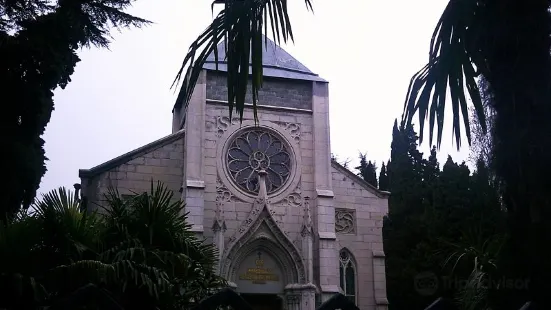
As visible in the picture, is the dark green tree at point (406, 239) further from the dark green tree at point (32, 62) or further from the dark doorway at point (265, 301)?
the dark green tree at point (32, 62)

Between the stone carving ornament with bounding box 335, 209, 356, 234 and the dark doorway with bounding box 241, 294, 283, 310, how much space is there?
328 centimetres

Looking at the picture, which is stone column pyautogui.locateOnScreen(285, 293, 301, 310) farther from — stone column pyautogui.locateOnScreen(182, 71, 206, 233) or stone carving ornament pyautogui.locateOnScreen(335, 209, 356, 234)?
stone column pyautogui.locateOnScreen(182, 71, 206, 233)

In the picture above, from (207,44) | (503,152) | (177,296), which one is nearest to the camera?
(503,152)

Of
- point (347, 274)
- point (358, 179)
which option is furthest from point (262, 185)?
point (347, 274)

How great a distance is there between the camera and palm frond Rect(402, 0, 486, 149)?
458 centimetres

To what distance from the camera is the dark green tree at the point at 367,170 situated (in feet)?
149

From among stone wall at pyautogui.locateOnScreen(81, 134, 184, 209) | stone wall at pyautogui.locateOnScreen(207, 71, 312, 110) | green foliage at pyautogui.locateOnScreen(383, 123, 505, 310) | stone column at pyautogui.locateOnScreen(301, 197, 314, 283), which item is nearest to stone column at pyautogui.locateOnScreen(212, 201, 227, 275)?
stone wall at pyautogui.locateOnScreen(81, 134, 184, 209)

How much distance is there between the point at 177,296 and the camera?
820cm

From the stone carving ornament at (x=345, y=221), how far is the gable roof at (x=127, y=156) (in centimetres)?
625

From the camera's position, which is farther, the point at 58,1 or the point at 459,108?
the point at 58,1

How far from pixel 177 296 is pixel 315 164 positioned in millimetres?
12947

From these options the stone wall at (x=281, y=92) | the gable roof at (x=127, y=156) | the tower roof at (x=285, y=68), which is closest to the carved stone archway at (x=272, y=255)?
the gable roof at (x=127, y=156)

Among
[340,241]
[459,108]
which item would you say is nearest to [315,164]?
[340,241]

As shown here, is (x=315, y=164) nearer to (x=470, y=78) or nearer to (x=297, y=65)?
(x=297, y=65)
